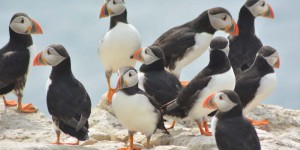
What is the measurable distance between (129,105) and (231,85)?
165cm

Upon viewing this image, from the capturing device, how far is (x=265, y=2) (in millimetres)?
17516

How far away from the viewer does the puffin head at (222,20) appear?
1586 cm

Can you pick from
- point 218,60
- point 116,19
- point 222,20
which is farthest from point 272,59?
point 116,19

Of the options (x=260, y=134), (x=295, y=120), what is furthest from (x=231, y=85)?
(x=295, y=120)

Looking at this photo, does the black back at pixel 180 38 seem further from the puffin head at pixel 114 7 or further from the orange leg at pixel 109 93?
the orange leg at pixel 109 93

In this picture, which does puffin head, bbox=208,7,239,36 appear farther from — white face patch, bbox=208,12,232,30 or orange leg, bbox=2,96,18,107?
orange leg, bbox=2,96,18,107

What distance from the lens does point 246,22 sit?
17156 mm

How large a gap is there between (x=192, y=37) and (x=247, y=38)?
1.51 meters

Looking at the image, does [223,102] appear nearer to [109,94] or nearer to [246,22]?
[109,94]

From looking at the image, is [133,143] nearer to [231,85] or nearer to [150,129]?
[150,129]

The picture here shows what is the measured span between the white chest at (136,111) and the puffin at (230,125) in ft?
2.95

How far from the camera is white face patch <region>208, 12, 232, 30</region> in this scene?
1589 cm

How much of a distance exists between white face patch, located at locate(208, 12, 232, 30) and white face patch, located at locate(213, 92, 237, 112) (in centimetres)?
353

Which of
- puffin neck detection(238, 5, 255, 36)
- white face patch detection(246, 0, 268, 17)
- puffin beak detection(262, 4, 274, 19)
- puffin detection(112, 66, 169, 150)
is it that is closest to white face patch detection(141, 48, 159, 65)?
puffin detection(112, 66, 169, 150)
